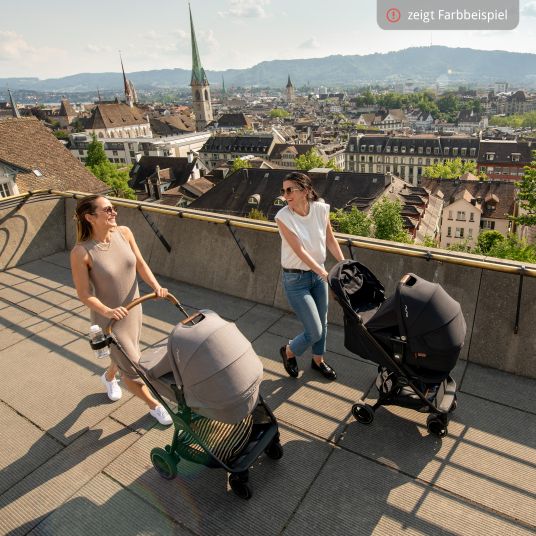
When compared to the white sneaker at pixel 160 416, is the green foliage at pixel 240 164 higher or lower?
lower

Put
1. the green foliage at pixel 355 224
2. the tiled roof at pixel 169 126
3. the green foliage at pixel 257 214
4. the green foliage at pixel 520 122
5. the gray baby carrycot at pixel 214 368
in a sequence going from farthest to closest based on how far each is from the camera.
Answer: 1. the green foliage at pixel 520 122
2. the tiled roof at pixel 169 126
3. the green foliage at pixel 257 214
4. the green foliage at pixel 355 224
5. the gray baby carrycot at pixel 214 368

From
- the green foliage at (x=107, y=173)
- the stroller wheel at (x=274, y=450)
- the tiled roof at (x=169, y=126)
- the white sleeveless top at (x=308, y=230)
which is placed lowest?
the green foliage at (x=107, y=173)

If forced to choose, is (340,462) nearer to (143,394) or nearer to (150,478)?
(150,478)

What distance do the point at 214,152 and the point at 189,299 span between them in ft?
325

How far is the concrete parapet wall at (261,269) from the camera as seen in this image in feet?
13.5

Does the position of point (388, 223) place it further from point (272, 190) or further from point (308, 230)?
point (308, 230)

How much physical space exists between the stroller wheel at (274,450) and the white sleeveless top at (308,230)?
152 centimetres

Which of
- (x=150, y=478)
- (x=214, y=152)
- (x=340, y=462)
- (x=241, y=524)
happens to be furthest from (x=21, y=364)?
(x=214, y=152)

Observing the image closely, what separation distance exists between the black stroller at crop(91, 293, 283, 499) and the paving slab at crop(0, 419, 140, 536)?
607mm

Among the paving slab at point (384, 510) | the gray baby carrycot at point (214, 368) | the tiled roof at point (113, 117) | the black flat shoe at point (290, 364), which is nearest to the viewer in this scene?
the gray baby carrycot at point (214, 368)

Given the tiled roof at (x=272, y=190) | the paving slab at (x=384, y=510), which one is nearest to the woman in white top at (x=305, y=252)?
the paving slab at (x=384, y=510)

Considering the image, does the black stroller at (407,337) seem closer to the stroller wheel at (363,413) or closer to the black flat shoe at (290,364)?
the stroller wheel at (363,413)

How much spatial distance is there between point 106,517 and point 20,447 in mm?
1243

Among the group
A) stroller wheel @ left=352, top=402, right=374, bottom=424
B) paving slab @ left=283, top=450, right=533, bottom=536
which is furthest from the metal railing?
paving slab @ left=283, top=450, right=533, bottom=536
